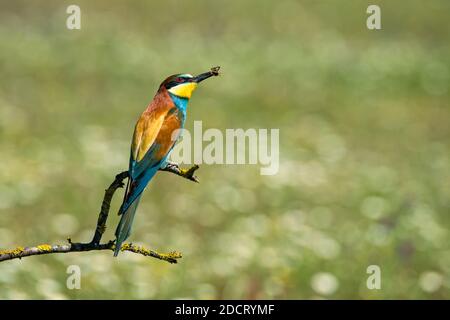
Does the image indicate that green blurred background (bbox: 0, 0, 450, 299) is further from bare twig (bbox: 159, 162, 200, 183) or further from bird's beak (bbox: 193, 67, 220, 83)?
bird's beak (bbox: 193, 67, 220, 83)

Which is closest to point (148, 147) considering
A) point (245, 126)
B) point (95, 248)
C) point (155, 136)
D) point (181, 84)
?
point (155, 136)

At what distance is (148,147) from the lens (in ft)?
7.95

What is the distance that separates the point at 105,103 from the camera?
11.2m

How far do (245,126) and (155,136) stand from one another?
27.2ft

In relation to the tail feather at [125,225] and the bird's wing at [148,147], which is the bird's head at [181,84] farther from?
the tail feather at [125,225]

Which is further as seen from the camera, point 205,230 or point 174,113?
point 205,230

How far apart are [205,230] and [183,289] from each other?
1.53 metres

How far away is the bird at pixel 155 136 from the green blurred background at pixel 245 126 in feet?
8.07

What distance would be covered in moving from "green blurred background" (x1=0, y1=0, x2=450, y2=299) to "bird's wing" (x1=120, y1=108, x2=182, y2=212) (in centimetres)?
248

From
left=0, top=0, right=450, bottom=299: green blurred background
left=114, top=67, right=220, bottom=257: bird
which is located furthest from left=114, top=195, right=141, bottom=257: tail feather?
left=0, top=0, right=450, bottom=299: green blurred background

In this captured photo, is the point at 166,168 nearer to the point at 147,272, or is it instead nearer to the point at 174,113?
the point at 174,113

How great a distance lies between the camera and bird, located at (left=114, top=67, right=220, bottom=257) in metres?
2.29

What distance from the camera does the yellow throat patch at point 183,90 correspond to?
2.53 meters

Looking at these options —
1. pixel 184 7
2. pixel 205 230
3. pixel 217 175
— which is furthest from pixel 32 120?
pixel 184 7
